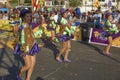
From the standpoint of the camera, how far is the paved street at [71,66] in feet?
25.1

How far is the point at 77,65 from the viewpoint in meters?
8.95

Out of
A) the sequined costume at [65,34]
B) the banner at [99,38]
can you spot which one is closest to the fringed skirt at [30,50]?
the sequined costume at [65,34]

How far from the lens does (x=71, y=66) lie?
8.77m

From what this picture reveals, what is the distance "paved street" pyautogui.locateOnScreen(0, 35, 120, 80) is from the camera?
7664 mm

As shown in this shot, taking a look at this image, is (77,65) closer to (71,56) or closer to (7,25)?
(71,56)

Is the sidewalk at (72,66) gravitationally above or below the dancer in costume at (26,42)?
below

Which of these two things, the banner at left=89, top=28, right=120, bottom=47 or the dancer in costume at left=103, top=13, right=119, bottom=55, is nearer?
the dancer in costume at left=103, top=13, right=119, bottom=55

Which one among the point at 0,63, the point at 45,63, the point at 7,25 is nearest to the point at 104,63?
the point at 45,63

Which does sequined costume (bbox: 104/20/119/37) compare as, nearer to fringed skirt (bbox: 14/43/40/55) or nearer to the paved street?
the paved street

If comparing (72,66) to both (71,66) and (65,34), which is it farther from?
(65,34)

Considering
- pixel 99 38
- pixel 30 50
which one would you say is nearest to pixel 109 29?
pixel 99 38

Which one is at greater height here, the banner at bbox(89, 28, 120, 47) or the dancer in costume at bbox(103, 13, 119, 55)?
the dancer in costume at bbox(103, 13, 119, 55)

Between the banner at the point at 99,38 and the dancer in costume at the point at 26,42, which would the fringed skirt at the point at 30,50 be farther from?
the banner at the point at 99,38

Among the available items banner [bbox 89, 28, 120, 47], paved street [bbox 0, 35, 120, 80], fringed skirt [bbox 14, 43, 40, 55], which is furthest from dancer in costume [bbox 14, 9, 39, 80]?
banner [bbox 89, 28, 120, 47]
